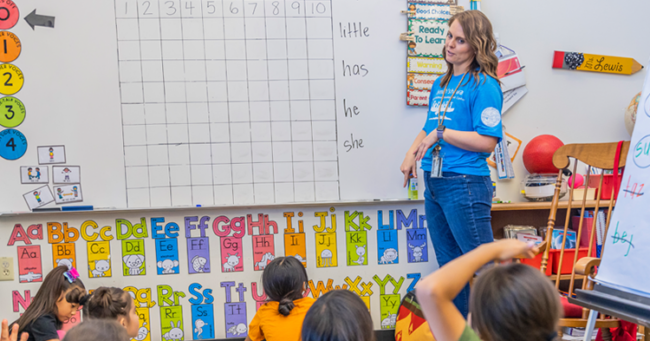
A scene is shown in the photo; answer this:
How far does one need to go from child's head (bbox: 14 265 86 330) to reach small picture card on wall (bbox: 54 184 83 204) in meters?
0.34

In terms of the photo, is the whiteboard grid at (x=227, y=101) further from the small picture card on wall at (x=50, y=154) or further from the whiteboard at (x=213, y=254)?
the small picture card on wall at (x=50, y=154)

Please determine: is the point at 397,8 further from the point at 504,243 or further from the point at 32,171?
the point at 32,171

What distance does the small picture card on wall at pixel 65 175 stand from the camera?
6.79 ft

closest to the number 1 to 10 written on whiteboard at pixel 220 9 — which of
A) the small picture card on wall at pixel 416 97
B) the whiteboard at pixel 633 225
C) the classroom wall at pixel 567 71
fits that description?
the small picture card on wall at pixel 416 97

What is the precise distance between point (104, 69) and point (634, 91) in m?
2.77

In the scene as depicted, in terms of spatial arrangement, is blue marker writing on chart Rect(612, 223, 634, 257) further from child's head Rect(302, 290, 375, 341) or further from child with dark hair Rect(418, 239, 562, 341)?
child's head Rect(302, 290, 375, 341)

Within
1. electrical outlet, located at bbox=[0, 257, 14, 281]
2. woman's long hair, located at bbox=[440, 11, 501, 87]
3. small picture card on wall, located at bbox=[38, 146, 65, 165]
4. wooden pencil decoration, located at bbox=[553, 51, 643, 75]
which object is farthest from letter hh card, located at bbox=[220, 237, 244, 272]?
wooden pencil decoration, located at bbox=[553, 51, 643, 75]

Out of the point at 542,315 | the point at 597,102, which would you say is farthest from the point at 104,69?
the point at 597,102

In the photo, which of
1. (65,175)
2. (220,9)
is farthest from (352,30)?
(65,175)

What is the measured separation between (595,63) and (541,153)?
627mm

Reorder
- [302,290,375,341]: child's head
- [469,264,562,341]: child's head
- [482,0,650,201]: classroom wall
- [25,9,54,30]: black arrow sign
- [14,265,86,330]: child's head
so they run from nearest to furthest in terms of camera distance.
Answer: [469,264,562,341]: child's head → [302,290,375,341]: child's head → [14,265,86,330]: child's head → [25,9,54,30]: black arrow sign → [482,0,650,201]: classroom wall

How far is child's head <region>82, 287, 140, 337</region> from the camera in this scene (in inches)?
66.0

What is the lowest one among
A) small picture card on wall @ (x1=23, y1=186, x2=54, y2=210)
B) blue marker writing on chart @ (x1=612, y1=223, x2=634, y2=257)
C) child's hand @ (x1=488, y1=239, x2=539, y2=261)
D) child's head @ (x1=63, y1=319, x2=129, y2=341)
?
child's head @ (x1=63, y1=319, x2=129, y2=341)

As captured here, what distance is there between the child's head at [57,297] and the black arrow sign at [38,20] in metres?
1.15
